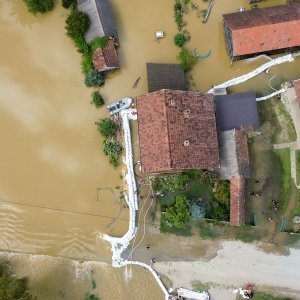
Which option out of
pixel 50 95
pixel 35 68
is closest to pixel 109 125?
pixel 50 95

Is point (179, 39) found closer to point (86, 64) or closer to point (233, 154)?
point (86, 64)

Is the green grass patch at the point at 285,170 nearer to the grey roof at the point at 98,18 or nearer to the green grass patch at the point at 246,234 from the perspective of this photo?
the green grass patch at the point at 246,234

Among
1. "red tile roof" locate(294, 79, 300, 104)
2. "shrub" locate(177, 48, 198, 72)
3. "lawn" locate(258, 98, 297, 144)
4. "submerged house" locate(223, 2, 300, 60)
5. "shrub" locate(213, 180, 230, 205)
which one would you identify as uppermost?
"submerged house" locate(223, 2, 300, 60)

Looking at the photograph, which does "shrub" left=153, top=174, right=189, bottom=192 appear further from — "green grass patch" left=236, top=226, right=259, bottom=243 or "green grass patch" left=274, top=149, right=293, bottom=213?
"green grass patch" left=274, top=149, right=293, bottom=213

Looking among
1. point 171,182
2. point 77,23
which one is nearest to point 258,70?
point 171,182

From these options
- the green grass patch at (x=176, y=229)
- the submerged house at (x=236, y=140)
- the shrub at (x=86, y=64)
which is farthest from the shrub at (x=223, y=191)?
the shrub at (x=86, y=64)

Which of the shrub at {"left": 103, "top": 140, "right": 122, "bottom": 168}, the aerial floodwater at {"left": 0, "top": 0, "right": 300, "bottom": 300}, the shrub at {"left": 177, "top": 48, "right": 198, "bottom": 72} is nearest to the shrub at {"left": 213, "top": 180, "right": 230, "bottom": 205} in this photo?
the aerial floodwater at {"left": 0, "top": 0, "right": 300, "bottom": 300}

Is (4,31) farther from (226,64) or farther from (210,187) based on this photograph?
(210,187)
